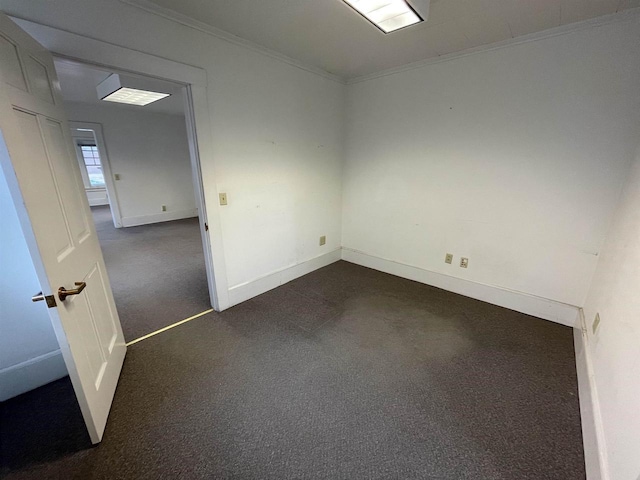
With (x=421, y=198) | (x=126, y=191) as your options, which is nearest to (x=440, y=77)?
(x=421, y=198)

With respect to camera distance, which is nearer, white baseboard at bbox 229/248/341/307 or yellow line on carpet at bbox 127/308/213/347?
yellow line on carpet at bbox 127/308/213/347

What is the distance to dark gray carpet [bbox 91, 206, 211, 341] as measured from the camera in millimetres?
2521

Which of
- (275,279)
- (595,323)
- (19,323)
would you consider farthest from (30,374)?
(595,323)

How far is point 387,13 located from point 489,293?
257 centimetres

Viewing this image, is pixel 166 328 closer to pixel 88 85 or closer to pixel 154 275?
pixel 154 275

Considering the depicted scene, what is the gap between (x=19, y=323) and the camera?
1.63 m

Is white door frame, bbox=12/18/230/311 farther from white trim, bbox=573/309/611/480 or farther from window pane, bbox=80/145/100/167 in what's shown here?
window pane, bbox=80/145/100/167

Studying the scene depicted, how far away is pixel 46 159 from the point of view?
1255 mm

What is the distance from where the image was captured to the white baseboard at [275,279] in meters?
2.70

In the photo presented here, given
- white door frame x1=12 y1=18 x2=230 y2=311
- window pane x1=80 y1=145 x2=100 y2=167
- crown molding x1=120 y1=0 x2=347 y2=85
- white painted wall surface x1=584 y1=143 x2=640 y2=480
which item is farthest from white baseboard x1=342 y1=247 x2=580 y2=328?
window pane x1=80 y1=145 x2=100 y2=167

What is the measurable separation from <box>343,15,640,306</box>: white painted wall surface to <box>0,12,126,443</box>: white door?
2.76 meters

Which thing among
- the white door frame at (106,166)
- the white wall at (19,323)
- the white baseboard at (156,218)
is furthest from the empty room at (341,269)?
the white baseboard at (156,218)

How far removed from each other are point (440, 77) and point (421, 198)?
1.17 metres

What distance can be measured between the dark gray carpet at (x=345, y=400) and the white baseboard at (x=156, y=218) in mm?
4545
